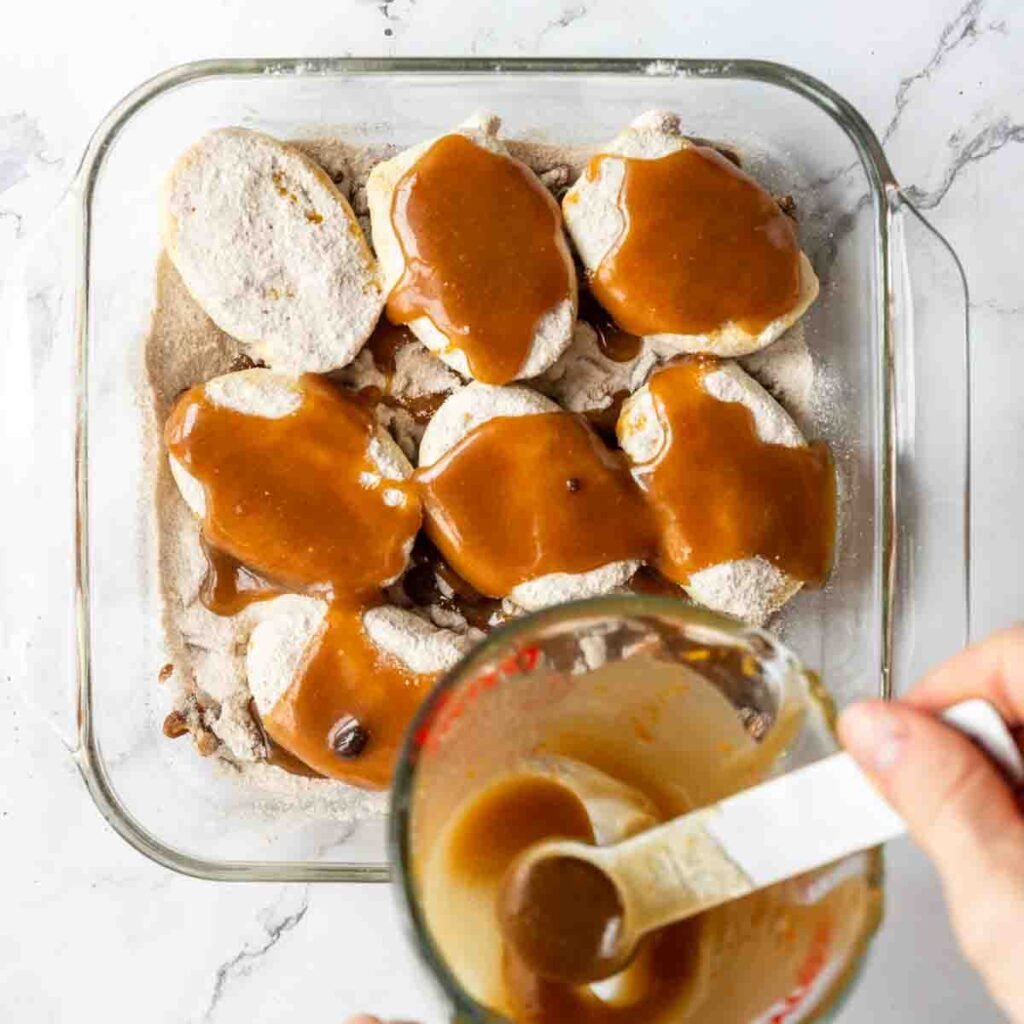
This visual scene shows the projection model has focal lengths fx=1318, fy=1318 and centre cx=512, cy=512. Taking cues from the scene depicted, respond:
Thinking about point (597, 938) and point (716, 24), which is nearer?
point (597, 938)

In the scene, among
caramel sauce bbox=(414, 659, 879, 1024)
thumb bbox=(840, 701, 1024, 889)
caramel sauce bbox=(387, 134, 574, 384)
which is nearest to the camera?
thumb bbox=(840, 701, 1024, 889)

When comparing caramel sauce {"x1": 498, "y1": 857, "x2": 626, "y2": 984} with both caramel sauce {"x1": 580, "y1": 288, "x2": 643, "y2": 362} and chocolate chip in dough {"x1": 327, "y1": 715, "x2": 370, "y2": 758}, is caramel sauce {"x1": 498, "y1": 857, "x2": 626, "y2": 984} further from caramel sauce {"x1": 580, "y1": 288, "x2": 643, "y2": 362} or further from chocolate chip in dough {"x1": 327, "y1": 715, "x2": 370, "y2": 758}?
caramel sauce {"x1": 580, "y1": 288, "x2": 643, "y2": 362}

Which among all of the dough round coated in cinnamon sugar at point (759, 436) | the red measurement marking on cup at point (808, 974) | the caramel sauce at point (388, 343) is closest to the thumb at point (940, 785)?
the red measurement marking on cup at point (808, 974)

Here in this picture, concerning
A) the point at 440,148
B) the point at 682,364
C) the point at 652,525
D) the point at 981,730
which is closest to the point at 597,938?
the point at 981,730

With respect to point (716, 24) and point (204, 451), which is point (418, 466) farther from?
point (716, 24)

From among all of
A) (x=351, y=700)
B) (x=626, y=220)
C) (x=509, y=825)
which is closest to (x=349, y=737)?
(x=351, y=700)

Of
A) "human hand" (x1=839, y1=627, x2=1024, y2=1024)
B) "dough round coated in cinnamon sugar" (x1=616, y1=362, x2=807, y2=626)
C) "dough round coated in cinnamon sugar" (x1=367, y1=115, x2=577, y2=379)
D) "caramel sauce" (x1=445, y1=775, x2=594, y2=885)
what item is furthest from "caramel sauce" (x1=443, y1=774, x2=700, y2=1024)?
"dough round coated in cinnamon sugar" (x1=367, y1=115, x2=577, y2=379)

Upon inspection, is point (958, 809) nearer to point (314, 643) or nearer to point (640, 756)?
point (640, 756)
